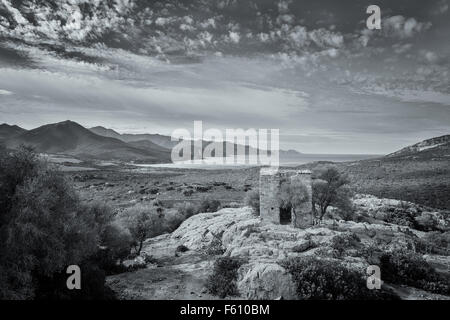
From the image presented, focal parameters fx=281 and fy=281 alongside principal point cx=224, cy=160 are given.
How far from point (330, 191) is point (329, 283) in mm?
14847

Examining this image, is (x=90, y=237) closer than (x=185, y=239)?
Yes

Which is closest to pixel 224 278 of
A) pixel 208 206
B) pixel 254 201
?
pixel 254 201

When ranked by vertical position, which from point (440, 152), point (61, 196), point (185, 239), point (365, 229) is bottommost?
point (185, 239)

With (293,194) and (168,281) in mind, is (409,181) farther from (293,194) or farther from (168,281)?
(168,281)

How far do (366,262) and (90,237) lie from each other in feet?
46.1

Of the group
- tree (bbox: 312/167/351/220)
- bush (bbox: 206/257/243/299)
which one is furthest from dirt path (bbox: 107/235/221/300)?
tree (bbox: 312/167/351/220)

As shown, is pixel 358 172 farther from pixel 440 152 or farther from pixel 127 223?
pixel 127 223

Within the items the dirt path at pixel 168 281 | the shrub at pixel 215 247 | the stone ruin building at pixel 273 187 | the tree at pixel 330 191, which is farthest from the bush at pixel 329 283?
the tree at pixel 330 191

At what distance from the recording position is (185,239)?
2561 cm

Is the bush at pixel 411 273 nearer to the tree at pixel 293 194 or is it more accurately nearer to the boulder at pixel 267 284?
the boulder at pixel 267 284

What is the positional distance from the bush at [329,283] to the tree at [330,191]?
13.2 m

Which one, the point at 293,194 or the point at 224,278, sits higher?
the point at 293,194

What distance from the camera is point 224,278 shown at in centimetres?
1354

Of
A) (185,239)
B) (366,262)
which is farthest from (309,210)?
(185,239)
